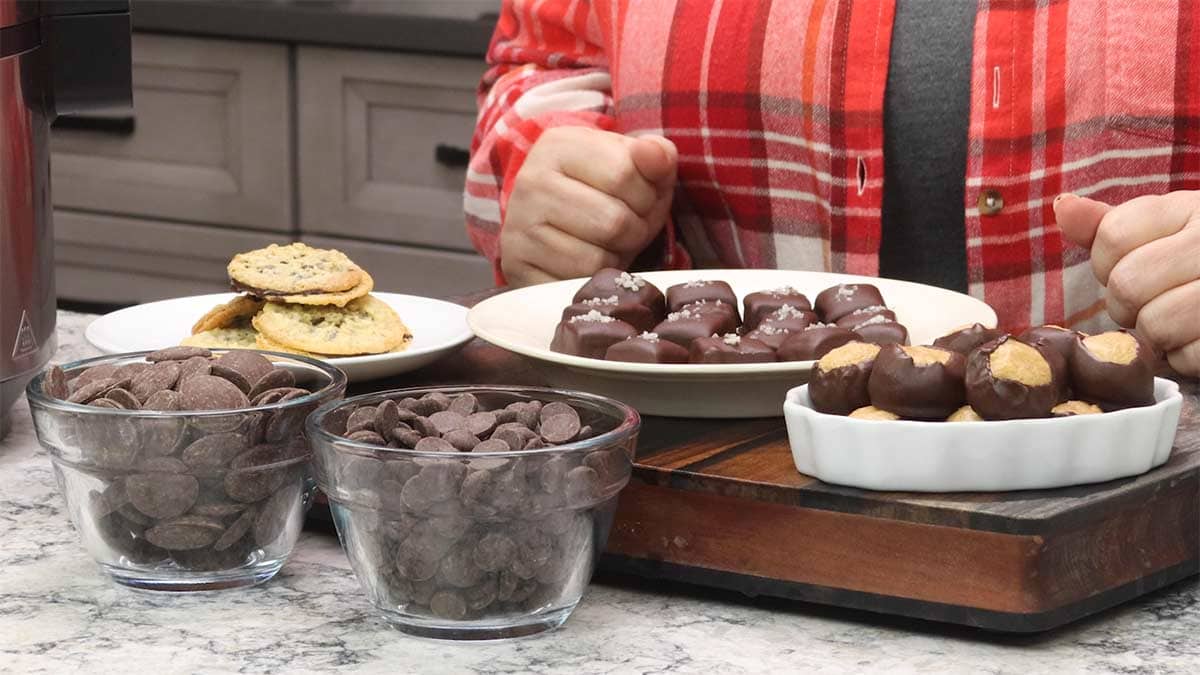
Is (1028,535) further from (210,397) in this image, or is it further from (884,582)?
(210,397)

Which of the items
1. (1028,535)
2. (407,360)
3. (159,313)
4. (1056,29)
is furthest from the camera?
(1056,29)

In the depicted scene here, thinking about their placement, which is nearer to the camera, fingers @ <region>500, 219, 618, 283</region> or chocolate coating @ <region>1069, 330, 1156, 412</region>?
chocolate coating @ <region>1069, 330, 1156, 412</region>

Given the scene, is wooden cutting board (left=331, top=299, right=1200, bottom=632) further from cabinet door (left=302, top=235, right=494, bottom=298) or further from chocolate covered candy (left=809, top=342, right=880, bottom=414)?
cabinet door (left=302, top=235, right=494, bottom=298)

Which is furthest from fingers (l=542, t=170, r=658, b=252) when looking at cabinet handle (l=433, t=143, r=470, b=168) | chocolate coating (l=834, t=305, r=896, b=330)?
cabinet handle (l=433, t=143, r=470, b=168)

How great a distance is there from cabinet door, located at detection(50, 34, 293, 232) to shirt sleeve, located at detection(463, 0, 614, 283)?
3.93ft

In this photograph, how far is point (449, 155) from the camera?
103 inches

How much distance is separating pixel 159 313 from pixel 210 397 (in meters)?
0.35

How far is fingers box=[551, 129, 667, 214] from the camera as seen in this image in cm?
128

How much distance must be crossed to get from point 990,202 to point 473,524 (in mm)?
696

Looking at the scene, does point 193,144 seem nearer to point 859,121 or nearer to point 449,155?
point 449,155

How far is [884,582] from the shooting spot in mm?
738

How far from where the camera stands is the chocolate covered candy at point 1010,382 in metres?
0.73

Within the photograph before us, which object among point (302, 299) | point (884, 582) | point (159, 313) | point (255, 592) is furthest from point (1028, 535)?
point (159, 313)

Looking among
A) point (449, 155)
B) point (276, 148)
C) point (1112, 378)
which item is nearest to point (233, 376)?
point (1112, 378)
